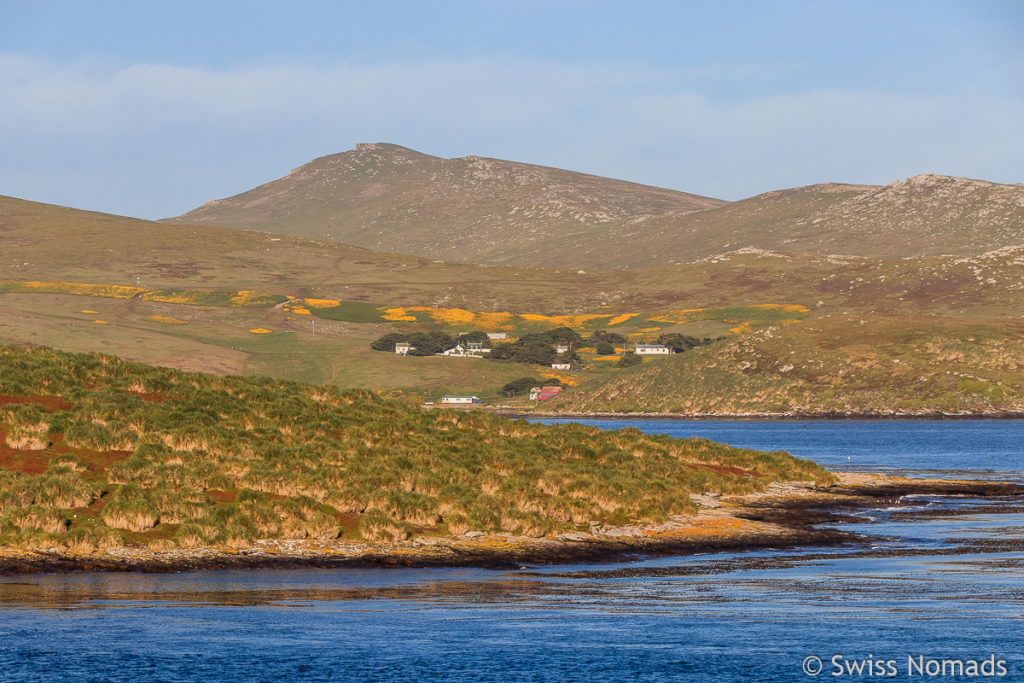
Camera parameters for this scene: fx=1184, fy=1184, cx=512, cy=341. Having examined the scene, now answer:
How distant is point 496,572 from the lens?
110 feet

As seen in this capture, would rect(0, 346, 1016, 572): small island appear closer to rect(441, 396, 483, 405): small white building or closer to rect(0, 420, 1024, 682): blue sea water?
rect(0, 420, 1024, 682): blue sea water

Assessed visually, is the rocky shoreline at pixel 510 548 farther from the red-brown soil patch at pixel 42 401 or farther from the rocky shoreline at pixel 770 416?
the rocky shoreline at pixel 770 416

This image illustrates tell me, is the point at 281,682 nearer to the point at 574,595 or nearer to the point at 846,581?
the point at 574,595

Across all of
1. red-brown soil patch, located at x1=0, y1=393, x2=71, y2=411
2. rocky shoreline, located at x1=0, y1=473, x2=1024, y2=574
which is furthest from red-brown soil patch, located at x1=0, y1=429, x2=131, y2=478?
rocky shoreline, located at x1=0, y1=473, x2=1024, y2=574

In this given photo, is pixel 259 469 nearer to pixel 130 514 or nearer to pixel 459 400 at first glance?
pixel 130 514

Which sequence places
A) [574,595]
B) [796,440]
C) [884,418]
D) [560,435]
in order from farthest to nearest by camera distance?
1. [884,418]
2. [796,440]
3. [560,435]
4. [574,595]

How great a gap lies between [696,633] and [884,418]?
143991mm

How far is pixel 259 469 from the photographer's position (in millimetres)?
40438

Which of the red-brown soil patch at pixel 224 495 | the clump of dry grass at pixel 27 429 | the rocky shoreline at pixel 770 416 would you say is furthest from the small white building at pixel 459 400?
the red-brown soil patch at pixel 224 495

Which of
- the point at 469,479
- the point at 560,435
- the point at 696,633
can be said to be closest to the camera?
the point at 696,633

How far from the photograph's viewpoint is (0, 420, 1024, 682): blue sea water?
21.9 meters

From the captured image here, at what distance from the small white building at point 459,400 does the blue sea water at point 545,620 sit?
476 feet

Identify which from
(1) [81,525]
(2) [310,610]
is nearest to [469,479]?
(1) [81,525]

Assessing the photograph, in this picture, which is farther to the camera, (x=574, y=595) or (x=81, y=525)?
(x=81, y=525)
